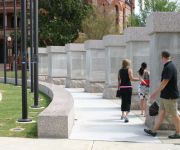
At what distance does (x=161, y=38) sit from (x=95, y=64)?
1368cm

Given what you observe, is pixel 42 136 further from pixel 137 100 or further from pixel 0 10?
pixel 0 10

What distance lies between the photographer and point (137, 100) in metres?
17.4

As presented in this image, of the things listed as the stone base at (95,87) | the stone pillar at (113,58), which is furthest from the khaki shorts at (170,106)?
the stone base at (95,87)

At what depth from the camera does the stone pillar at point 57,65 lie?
33.2 metres

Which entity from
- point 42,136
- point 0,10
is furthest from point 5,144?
point 0,10

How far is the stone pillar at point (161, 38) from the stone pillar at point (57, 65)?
837 inches

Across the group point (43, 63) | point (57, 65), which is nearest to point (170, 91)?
point (57, 65)

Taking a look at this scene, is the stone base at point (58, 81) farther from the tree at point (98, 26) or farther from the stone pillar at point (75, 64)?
the tree at point (98, 26)

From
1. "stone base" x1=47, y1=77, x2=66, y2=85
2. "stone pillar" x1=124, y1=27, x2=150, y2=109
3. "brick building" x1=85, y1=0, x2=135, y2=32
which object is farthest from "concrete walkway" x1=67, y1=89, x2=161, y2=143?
"brick building" x1=85, y1=0, x2=135, y2=32

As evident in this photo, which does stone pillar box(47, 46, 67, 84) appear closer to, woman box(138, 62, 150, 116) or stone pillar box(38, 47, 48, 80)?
stone pillar box(38, 47, 48, 80)

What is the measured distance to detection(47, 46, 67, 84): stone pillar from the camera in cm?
3319

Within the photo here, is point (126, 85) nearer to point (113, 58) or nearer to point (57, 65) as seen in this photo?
point (113, 58)

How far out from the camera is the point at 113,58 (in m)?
21.4

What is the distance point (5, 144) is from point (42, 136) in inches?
41.4
